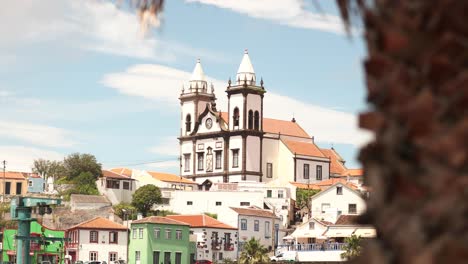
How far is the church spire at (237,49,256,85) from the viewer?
133 metres

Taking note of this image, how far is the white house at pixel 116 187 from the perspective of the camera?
122294 millimetres

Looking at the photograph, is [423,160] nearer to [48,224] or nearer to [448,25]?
[448,25]

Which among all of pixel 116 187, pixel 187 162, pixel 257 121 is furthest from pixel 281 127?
pixel 116 187

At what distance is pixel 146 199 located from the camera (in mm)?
115250

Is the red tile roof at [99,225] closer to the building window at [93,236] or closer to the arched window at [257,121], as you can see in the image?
the building window at [93,236]

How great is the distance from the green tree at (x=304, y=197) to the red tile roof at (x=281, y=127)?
1656 cm

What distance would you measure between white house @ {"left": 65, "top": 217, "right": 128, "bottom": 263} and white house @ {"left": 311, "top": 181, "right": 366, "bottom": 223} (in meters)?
22.3

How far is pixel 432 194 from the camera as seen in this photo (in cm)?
248

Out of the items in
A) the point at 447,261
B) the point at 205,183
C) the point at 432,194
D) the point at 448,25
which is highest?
the point at 205,183

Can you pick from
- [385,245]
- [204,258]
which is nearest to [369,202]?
[385,245]

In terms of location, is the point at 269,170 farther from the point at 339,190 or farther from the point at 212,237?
the point at 212,237

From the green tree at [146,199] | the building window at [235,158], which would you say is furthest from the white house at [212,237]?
the building window at [235,158]

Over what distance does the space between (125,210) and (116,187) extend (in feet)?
54.2

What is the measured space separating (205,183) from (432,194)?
128 m
